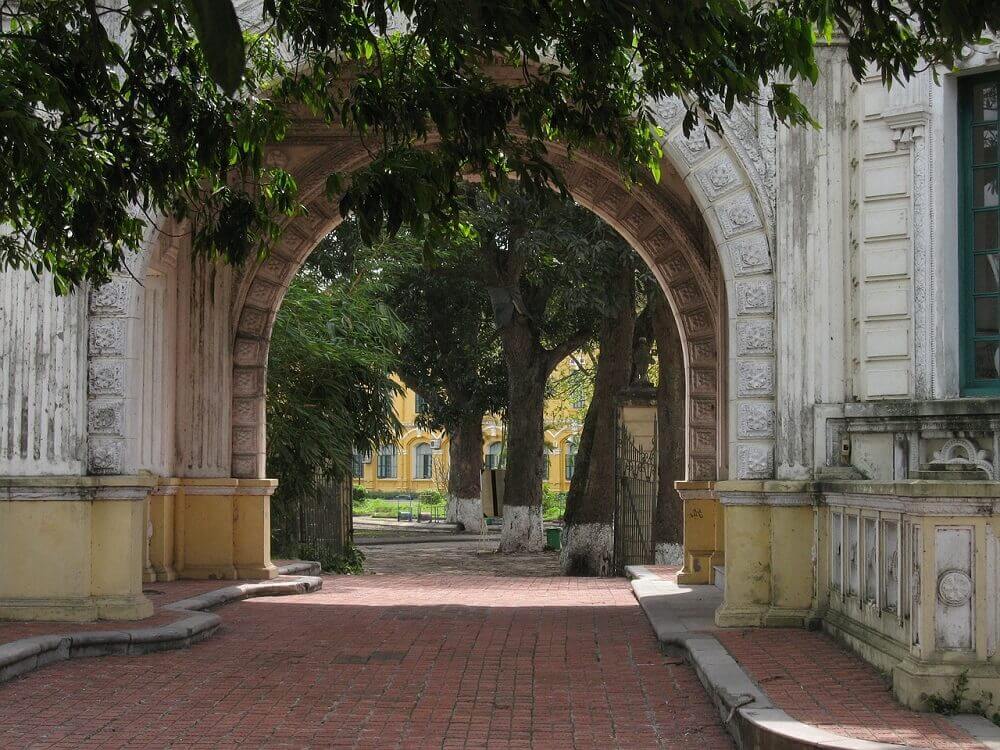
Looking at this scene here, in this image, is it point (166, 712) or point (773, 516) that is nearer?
point (166, 712)

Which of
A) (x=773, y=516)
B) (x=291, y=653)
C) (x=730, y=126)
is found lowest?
(x=291, y=653)

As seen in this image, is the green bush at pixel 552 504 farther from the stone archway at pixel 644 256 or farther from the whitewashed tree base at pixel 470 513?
the stone archway at pixel 644 256

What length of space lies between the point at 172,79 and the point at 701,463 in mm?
9153

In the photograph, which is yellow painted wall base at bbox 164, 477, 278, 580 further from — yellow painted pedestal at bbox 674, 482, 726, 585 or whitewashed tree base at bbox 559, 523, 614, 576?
whitewashed tree base at bbox 559, 523, 614, 576

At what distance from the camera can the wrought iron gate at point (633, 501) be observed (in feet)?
63.0

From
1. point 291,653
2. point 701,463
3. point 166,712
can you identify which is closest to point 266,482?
point 701,463

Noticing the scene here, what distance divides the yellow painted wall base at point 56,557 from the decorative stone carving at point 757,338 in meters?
4.56

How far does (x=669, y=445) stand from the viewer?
2064 cm

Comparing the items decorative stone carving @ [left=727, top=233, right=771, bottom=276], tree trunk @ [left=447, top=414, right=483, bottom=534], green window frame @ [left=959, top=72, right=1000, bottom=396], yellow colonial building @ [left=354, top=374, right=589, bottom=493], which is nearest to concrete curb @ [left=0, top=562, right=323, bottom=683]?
decorative stone carving @ [left=727, top=233, right=771, bottom=276]

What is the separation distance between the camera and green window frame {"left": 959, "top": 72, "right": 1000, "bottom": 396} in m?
9.73

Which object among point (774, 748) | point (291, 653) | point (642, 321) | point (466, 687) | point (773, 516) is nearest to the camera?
point (774, 748)

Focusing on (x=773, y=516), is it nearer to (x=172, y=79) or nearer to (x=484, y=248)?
(x=172, y=79)

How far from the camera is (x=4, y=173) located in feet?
21.0

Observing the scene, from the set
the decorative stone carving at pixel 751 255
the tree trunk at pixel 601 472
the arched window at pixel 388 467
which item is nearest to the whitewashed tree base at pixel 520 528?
the tree trunk at pixel 601 472
